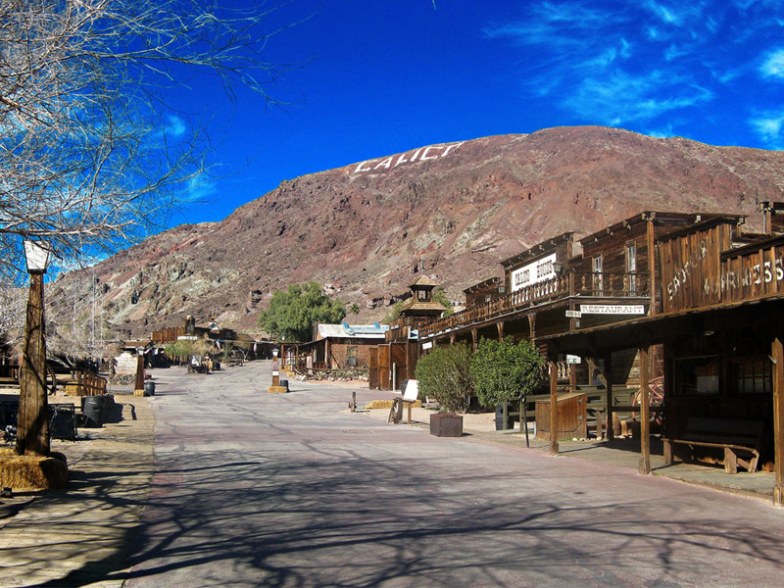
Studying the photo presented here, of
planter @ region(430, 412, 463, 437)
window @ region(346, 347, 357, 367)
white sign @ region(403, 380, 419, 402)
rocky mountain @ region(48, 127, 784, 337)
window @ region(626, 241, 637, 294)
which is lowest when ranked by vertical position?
planter @ region(430, 412, 463, 437)

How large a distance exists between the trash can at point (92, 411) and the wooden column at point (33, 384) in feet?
34.2

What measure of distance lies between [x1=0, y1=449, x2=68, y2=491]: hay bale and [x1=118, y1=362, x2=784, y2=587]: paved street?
133 cm

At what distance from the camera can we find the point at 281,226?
652 ft

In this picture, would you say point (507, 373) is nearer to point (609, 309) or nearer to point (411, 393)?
point (411, 393)

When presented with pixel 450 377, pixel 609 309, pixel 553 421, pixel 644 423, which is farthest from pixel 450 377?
pixel 644 423

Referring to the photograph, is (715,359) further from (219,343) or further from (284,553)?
(219,343)

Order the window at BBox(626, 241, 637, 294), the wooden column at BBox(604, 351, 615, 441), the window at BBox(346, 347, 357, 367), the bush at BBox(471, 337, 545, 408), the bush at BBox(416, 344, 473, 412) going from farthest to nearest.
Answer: the window at BBox(346, 347, 357, 367), the window at BBox(626, 241, 637, 294), the bush at BBox(416, 344, 473, 412), the bush at BBox(471, 337, 545, 408), the wooden column at BBox(604, 351, 615, 441)

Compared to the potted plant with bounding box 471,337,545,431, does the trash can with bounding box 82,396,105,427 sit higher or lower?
lower

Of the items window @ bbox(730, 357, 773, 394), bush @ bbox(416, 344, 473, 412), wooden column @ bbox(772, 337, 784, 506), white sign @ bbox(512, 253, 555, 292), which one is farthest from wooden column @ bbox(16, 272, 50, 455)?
white sign @ bbox(512, 253, 555, 292)

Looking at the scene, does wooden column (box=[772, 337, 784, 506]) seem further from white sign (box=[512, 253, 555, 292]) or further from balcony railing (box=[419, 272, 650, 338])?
white sign (box=[512, 253, 555, 292])

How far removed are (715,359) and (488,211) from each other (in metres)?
127

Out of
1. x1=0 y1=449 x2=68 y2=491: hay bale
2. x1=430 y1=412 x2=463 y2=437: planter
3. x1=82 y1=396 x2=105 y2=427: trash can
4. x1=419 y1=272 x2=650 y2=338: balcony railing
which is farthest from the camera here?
x1=419 y1=272 x2=650 y2=338: balcony railing

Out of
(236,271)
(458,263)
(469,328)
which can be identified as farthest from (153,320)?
(469,328)

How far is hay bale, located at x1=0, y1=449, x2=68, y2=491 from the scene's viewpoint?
31.4ft
